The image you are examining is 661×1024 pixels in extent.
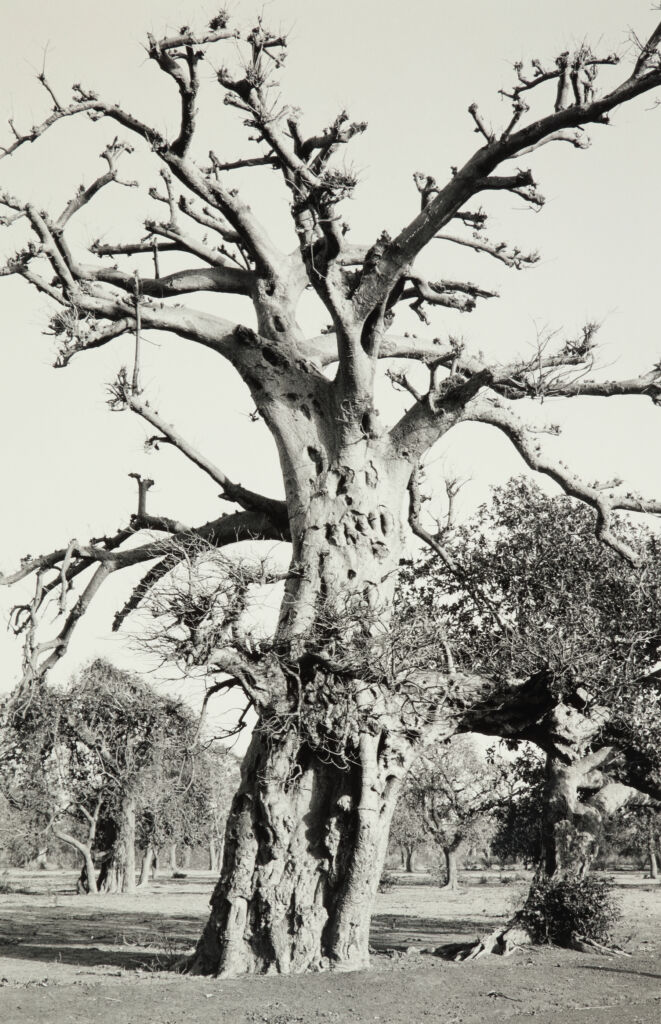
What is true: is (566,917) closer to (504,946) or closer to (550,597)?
(504,946)

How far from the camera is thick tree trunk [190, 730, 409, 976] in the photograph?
9180mm

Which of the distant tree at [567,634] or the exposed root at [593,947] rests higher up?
the distant tree at [567,634]

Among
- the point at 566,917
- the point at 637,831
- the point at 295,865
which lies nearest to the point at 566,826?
the point at 566,917

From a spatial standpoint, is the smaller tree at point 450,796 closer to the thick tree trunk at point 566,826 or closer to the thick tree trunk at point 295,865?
the thick tree trunk at point 566,826

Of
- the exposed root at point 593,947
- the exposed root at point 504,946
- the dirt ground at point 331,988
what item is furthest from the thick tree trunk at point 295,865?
the exposed root at point 593,947

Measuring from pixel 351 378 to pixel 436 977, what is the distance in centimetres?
624

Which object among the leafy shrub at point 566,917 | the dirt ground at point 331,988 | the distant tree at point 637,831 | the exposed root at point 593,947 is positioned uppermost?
the distant tree at point 637,831

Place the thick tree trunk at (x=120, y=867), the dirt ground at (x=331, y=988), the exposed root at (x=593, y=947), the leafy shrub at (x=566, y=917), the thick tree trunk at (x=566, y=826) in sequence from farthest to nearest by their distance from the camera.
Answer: the thick tree trunk at (x=120, y=867), the thick tree trunk at (x=566, y=826), the leafy shrub at (x=566, y=917), the exposed root at (x=593, y=947), the dirt ground at (x=331, y=988)

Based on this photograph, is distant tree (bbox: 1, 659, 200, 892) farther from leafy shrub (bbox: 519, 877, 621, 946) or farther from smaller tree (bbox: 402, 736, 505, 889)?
leafy shrub (bbox: 519, 877, 621, 946)

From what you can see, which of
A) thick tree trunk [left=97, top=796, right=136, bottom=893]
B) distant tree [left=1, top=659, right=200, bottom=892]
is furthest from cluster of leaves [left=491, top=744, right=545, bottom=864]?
thick tree trunk [left=97, top=796, right=136, bottom=893]

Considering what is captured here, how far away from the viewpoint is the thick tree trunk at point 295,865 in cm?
918

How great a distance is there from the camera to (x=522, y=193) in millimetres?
11461

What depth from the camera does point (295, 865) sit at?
9.47m

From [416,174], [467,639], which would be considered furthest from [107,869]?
[416,174]
